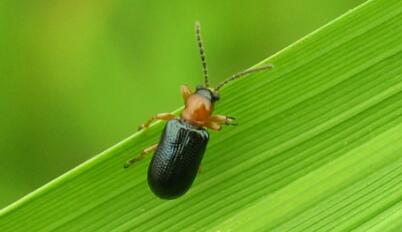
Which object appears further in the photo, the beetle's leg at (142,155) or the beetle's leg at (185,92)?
the beetle's leg at (185,92)

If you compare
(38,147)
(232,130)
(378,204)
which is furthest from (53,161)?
(378,204)

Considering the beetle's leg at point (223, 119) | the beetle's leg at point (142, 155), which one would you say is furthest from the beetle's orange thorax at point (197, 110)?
the beetle's leg at point (142, 155)

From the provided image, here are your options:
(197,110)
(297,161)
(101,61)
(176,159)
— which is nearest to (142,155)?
(176,159)

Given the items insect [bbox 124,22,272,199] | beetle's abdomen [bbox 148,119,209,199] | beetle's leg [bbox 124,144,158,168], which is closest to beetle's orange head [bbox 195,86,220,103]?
insect [bbox 124,22,272,199]

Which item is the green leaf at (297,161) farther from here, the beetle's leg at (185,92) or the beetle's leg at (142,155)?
the beetle's leg at (185,92)

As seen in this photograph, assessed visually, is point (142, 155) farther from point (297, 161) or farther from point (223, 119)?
point (297, 161)
